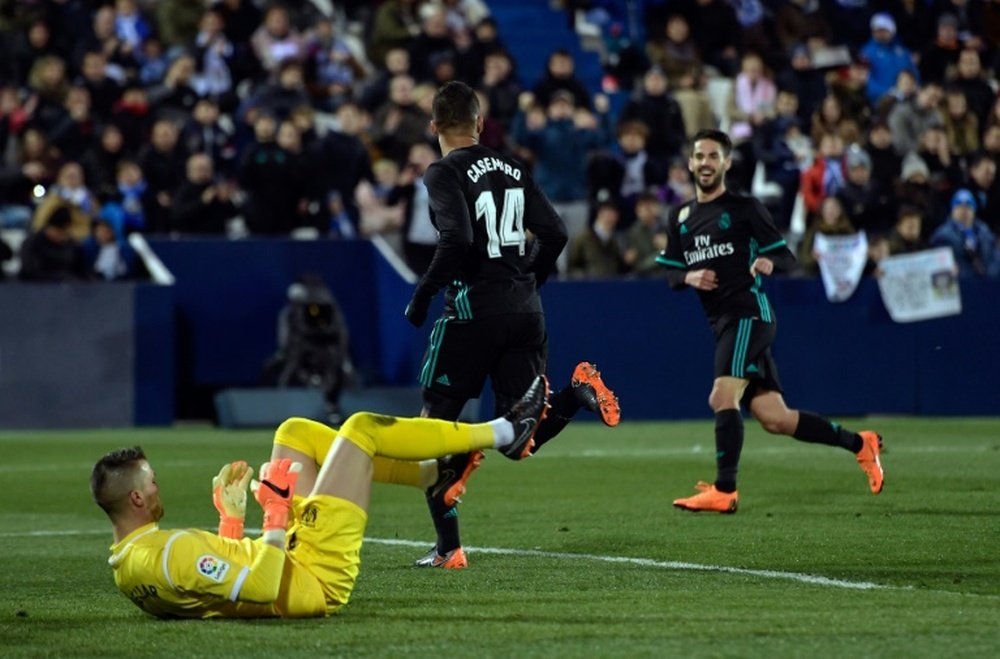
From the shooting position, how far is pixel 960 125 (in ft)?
73.5

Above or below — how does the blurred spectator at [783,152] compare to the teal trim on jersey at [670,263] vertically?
above

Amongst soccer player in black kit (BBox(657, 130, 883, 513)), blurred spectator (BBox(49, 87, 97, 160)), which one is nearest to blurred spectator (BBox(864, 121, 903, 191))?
blurred spectator (BBox(49, 87, 97, 160))

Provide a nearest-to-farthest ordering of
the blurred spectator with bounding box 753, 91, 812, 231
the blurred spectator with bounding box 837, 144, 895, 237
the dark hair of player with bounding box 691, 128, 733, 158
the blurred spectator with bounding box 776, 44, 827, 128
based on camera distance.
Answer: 1. the dark hair of player with bounding box 691, 128, 733, 158
2. the blurred spectator with bounding box 837, 144, 895, 237
3. the blurred spectator with bounding box 753, 91, 812, 231
4. the blurred spectator with bounding box 776, 44, 827, 128

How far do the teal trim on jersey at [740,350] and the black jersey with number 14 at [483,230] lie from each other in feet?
9.18

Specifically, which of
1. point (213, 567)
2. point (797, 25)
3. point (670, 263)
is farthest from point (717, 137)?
point (797, 25)

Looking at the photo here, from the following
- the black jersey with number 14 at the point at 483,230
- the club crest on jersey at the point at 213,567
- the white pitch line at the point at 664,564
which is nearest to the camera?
the club crest on jersey at the point at 213,567

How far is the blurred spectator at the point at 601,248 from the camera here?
65.3 feet

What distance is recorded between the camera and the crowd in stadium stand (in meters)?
19.8

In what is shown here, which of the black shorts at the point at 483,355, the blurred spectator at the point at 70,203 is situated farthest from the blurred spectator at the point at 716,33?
the black shorts at the point at 483,355

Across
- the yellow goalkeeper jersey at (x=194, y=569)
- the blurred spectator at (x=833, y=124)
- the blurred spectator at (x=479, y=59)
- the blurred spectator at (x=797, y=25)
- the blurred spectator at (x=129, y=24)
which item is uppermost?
the blurred spectator at (x=797, y=25)

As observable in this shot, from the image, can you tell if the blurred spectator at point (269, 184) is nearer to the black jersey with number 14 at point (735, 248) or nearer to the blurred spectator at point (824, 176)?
the blurred spectator at point (824, 176)

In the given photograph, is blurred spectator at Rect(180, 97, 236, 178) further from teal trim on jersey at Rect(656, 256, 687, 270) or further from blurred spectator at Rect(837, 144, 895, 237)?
teal trim on jersey at Rect(656, 256, 687, 270)

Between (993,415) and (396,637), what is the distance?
1443 centimetres

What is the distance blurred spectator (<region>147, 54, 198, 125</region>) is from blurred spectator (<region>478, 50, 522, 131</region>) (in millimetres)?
3435
